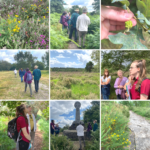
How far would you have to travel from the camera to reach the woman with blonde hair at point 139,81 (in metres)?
3.22

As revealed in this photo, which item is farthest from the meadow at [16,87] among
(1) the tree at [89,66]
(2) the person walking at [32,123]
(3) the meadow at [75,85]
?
(1) the tree at [89,66]

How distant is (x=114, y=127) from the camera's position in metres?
3.25

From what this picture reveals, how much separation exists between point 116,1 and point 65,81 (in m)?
1.90

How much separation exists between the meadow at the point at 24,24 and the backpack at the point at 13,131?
4.94ft

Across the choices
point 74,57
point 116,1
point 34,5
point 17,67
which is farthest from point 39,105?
point 116,1

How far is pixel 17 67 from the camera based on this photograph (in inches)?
131

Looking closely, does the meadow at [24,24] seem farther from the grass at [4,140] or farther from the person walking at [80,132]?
the person walking at [80,132]

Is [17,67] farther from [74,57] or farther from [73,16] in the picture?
[73,16]

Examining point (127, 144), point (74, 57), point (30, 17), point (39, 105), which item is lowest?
point (127, 144)

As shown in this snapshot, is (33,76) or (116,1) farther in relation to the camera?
(33,76)

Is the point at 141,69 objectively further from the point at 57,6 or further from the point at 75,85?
the point at 57,6

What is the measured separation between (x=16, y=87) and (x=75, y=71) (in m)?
1.28

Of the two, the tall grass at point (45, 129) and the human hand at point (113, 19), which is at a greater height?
the human hand at point (113, 19)

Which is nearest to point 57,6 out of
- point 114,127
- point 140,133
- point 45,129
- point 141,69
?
point 141,69
